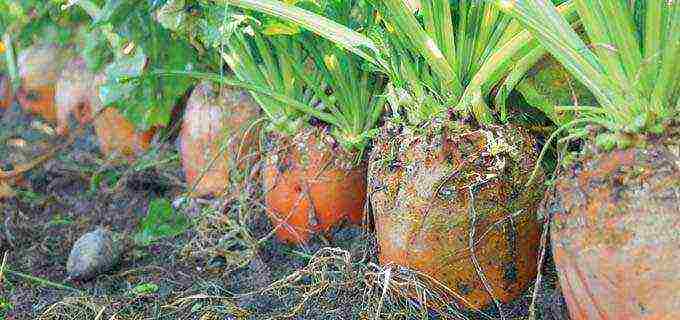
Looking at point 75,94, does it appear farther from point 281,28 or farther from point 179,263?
point 281,28

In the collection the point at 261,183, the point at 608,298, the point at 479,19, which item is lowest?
the point at 261,183

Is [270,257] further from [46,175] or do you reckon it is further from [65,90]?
[65,90]

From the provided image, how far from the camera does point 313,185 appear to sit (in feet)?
8.27

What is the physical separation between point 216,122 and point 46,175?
964 mm

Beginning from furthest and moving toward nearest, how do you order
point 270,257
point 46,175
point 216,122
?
point 46,175 < point 216,122 < point 270,257

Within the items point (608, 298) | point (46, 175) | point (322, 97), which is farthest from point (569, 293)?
point (46, 175)

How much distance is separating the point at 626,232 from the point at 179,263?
149 cm

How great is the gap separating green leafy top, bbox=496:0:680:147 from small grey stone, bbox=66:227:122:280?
147cm

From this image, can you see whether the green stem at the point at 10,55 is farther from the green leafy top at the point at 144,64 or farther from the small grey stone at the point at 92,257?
the small grey stone at the point at 92,257

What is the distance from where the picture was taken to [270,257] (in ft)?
8.47

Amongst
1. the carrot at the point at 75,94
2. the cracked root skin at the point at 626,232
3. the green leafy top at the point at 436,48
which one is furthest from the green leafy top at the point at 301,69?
the carrot at the point at 75,94

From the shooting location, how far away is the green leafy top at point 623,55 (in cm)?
157

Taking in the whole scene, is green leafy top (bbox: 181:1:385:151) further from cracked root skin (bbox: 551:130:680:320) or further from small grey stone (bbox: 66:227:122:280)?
cracked root skin (bbox: 551:130:680:320)

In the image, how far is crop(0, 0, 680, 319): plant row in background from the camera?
61.9 inches
